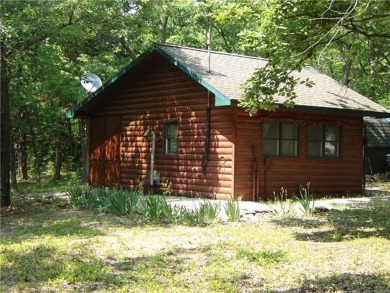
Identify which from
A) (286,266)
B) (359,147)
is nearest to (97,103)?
(359,147)

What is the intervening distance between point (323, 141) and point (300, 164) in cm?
125

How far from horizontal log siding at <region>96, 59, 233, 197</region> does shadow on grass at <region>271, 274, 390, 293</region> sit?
24.6ft

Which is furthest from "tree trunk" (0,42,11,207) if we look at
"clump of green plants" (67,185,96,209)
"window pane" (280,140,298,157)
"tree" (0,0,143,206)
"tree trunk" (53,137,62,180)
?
"tree trunk" (53,137,62,180)

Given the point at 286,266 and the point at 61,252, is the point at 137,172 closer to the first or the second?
the point at 61,252

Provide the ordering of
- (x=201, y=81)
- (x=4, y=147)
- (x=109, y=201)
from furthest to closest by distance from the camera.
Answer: (x=4, y=147), (x=201, y=81), (x=109, y=201)

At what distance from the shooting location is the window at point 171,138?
15406mm

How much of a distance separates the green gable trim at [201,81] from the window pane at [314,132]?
3764 millimetres

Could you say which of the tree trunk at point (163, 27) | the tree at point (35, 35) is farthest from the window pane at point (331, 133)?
the tree trunk at point (163, 27)

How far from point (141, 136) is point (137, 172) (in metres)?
1.22

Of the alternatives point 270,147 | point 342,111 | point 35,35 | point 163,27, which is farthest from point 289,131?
point 163,27

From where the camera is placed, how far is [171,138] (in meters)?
15.6

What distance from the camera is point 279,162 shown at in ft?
46.7

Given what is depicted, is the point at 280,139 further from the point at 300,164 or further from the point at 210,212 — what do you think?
the point at 210,212

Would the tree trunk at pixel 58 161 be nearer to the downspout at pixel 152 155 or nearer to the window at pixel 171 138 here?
the downspout at pixel 152 155
